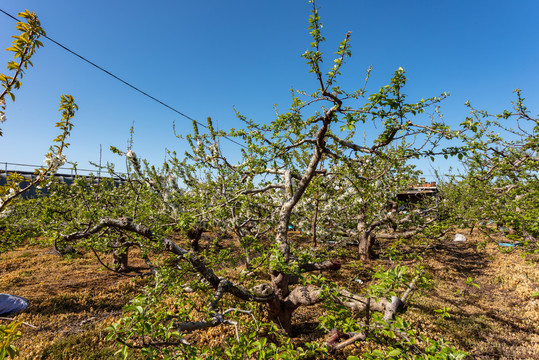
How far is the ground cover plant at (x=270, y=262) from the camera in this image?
301cm

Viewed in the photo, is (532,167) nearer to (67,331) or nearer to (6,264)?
(67,331)

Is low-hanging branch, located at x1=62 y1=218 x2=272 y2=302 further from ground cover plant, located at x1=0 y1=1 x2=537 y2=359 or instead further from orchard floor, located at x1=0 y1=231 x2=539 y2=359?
orchard floor, located at x1=0 y1=231 x2=539 y2=359

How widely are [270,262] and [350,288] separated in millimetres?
6158

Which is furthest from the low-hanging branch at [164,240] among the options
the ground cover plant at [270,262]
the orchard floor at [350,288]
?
the orchard floor at [350,288]

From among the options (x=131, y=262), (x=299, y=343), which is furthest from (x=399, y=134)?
(x=131, y=262)

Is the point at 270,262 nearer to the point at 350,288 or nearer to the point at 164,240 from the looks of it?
the point at 164,240

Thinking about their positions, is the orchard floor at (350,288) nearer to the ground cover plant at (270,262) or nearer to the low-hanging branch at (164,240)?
the ground cover plant at (270,262)

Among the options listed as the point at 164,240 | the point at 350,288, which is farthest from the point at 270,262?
the point at 350,288

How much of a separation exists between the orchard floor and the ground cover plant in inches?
2.3

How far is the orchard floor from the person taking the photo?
5.34 metres

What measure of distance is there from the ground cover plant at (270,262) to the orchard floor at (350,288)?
0.06 m

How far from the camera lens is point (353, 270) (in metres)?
10.6

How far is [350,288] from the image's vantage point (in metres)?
8.43

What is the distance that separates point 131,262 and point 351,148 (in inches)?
495
